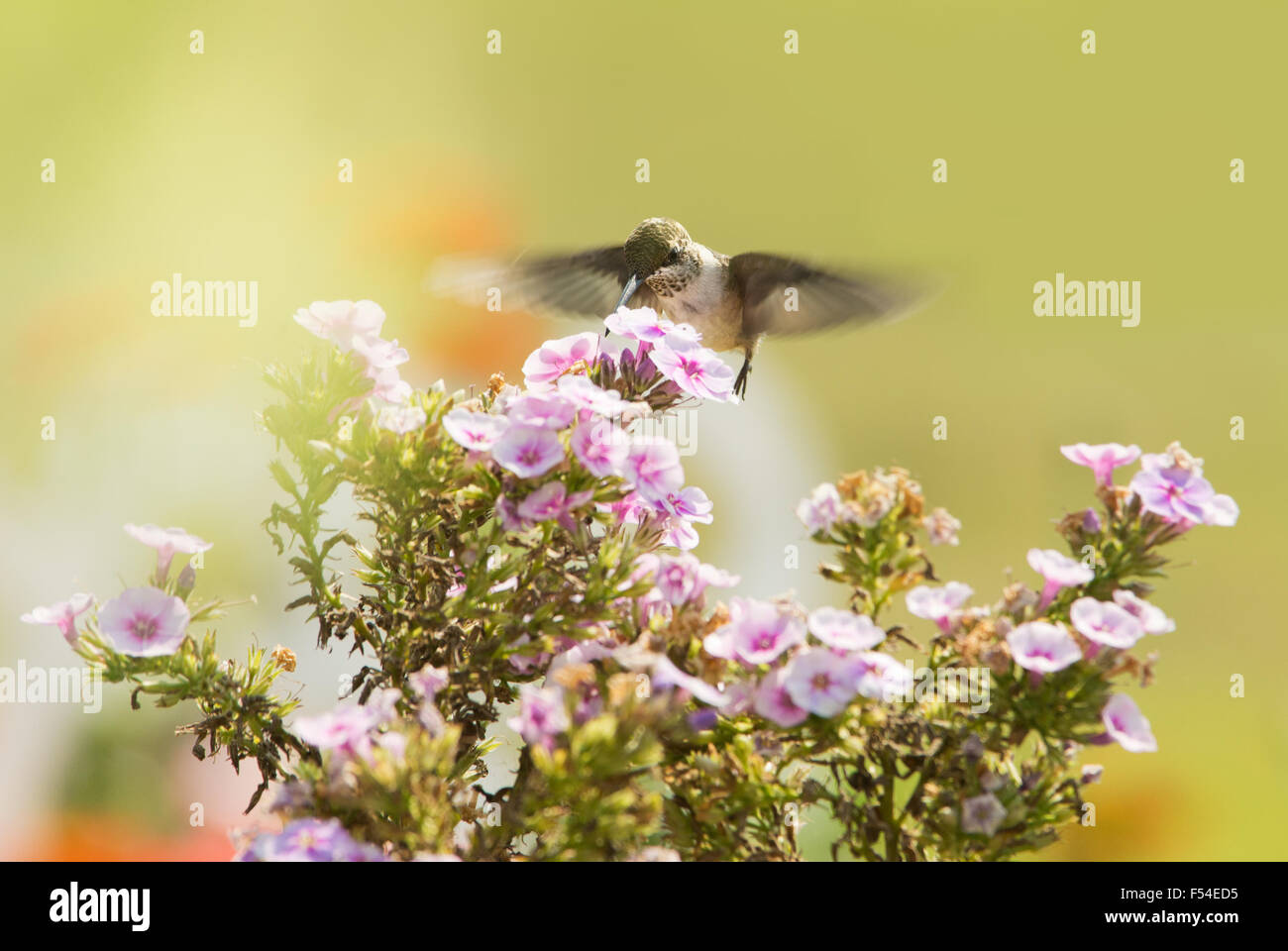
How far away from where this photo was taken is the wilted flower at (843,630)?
1.34 meters

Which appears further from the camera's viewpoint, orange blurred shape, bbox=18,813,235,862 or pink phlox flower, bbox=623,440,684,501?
orange blurred shape, bbox=18,813,235,862

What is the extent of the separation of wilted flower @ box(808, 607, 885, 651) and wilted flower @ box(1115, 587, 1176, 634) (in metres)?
0.35

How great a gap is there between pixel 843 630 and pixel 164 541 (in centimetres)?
98

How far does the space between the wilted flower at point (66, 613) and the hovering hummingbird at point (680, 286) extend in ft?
5.17

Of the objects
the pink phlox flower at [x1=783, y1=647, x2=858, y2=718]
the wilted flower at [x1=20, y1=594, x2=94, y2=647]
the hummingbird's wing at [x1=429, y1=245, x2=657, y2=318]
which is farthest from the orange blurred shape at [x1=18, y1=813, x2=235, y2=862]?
the pink phlox flower at [x1=783, y1=647, x2=858, y2=718]

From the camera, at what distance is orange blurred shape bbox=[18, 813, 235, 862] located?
3.94 m

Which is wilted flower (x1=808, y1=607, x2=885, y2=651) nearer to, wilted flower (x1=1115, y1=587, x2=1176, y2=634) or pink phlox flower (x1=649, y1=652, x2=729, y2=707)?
pink phlox flower (x1=649, y1=652, x2=729, y2=707)

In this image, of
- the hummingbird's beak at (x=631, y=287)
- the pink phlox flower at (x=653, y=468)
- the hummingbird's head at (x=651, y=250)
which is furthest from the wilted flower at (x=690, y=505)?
the hummingbird's head at (x=651, y=250)

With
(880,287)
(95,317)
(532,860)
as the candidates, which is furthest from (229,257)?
(532,860)

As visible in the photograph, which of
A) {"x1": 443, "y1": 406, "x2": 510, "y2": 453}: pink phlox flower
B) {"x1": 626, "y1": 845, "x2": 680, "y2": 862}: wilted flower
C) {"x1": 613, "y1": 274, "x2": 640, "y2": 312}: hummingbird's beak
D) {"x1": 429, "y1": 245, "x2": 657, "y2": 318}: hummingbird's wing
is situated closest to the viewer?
{"x1": 626, "y1": 845, "x2": 680, "y2": 862}: wilted flower

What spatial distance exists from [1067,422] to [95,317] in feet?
22.4

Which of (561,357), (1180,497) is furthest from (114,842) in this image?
(1180,497)
